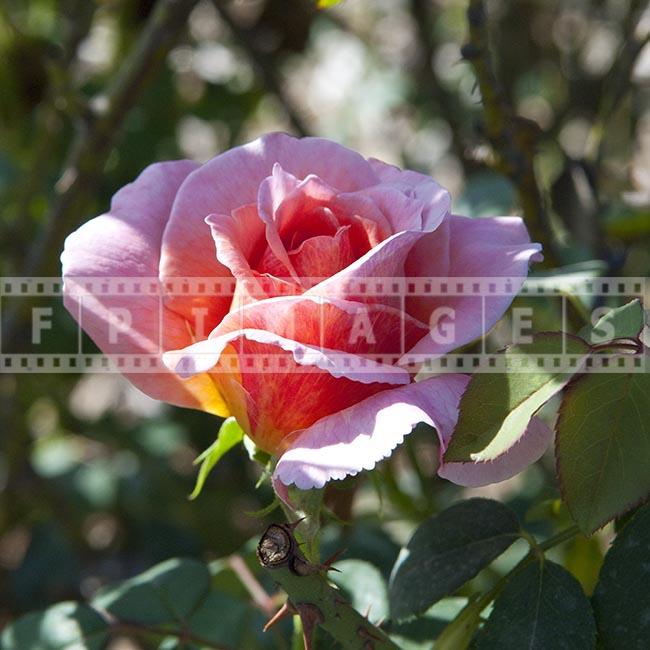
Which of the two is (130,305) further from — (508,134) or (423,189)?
(508,134)

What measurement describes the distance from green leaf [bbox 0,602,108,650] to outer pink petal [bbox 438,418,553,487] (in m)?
0.32

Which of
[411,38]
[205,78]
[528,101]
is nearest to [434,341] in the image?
[205,78]

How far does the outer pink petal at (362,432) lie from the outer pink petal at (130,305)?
0.09m

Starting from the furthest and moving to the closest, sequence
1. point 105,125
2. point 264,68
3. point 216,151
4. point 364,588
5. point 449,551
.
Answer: point 216,151
point 264,68
point 105,125
point 364,588
point 449,551

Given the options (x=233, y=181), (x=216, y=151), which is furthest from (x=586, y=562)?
(x=216, y=151)

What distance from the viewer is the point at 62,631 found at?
2.19 ft

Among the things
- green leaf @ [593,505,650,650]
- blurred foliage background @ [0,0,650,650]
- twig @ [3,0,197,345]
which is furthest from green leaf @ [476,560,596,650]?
twig @ [3,0,197,345]

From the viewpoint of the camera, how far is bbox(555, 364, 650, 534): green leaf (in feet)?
1.49

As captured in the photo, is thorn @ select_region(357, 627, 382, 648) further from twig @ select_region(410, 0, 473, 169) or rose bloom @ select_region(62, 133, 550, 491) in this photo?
twig @ select_region(410, 0, 473, 169)

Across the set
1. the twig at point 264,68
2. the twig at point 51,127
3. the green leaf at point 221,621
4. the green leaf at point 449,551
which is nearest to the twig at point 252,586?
the green leaf at point 221,621

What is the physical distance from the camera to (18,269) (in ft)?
3.45

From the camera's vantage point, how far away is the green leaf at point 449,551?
20.9 inches

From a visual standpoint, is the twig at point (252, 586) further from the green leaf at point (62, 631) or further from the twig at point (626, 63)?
the twig at point (626, 63)

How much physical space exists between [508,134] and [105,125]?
13.2 inches
